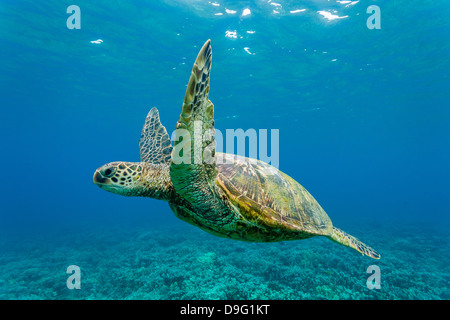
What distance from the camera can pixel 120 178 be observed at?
8.59ft

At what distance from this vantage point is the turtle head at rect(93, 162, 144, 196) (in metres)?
2.56

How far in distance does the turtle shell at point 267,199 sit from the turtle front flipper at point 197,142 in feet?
1.71

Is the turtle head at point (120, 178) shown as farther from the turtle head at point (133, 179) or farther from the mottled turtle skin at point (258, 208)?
the mottled turtle skin at point (258, 208)

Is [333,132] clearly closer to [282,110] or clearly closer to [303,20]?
[282,110]

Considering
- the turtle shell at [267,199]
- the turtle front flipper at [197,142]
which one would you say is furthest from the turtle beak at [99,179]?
the turtle shell at [267,199]

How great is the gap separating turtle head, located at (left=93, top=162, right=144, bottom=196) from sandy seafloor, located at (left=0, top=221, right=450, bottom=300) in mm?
3725

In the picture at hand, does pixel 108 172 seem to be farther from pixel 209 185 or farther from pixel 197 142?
pixel 197 142

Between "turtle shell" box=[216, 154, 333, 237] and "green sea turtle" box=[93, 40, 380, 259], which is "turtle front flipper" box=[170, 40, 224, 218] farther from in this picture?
"turtle shell" box=[216, 154, 333, 237]

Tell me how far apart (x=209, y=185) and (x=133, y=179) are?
0.99 m

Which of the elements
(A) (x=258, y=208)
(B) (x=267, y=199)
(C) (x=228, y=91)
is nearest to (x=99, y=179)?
(A) (x=258, y=208)

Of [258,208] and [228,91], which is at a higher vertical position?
[228,91]

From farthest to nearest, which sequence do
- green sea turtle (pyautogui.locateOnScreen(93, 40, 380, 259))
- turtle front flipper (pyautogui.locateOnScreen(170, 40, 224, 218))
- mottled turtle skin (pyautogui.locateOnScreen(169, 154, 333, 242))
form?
mottled turtle skin (pyautogui.locateOnScreen(169, 154, 333, 242))
green sea turtle (pyautogui.locateOnScreen(93, 40, 380, 259))
turtle front flipper (pyautogui.locateOnScreen(170, 40, 224, 218))

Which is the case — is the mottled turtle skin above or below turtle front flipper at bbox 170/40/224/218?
below

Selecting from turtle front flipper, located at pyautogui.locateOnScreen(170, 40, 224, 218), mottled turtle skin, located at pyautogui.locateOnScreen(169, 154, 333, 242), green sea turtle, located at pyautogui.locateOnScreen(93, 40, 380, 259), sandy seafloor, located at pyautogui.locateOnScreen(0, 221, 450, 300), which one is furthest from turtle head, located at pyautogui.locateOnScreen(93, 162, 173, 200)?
sandy seafloor, located at pyautogui.locateOnScreen(0, 221, 450, 300)
